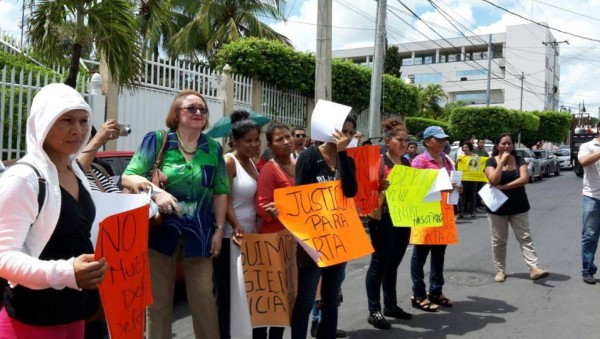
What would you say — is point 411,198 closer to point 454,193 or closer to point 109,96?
point 454,193

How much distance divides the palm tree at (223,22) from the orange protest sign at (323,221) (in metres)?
18.6

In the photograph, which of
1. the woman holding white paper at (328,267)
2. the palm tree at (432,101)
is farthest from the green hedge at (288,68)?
the palm tree at (432,101)

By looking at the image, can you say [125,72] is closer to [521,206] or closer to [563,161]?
[521,206]

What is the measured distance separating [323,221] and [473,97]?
76.6 m

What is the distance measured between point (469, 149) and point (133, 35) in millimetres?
7935

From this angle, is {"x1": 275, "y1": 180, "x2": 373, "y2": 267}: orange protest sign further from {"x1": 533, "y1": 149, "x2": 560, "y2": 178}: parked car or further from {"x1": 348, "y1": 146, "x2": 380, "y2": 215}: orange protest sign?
{"x1": 533, "y1": 149, "x2": 560, "y2": 178}: parked car

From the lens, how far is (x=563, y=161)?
30.1m

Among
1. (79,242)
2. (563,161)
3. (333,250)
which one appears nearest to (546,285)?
(333,250)

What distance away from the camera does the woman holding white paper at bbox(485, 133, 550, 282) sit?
6.19 metres

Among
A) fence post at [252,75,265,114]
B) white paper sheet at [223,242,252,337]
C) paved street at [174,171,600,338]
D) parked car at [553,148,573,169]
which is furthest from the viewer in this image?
parked car at [553,148,573,169]

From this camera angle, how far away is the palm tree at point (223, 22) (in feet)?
71.6

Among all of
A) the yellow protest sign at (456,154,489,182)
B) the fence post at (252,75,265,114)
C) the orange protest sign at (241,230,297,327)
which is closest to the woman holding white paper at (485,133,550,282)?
the orange protest sign at (241,230,297,327)

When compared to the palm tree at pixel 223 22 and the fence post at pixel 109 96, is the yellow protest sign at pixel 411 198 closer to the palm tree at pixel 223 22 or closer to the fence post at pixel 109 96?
the fence post at pixel 109 96

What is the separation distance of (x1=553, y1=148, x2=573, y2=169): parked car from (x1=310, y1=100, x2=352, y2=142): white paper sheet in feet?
96.9
